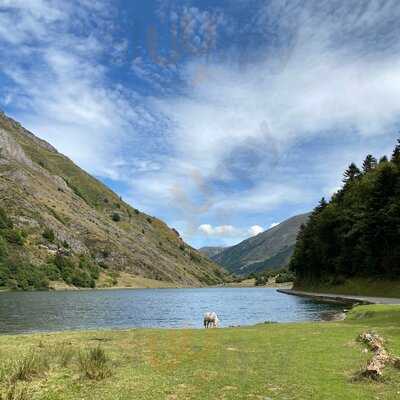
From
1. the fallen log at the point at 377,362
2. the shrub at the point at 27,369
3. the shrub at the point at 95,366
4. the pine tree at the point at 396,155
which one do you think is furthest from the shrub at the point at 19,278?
the fallen log at the point at 377,362

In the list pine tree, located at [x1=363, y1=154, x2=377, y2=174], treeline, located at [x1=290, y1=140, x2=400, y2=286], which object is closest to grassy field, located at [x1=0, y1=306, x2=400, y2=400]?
treeline, located at [x1=290, y1=140, x2=400, y2=286]

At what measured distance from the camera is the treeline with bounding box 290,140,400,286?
9575 centimetres

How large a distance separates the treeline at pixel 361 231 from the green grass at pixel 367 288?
4.78ft

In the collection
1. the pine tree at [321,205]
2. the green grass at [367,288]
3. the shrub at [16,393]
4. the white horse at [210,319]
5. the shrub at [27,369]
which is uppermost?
the pine tree at [321,205]

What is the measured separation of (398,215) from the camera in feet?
307

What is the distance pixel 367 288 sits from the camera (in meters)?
102

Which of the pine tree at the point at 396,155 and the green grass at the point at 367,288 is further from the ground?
the pine tree at the point at 396,155

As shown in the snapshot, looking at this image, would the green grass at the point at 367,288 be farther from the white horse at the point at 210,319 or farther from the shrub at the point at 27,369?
the shrub at the point at 27,369

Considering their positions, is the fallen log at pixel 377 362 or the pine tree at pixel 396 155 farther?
the pine tree at pixel 396 155

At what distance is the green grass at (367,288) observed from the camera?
90.1 m

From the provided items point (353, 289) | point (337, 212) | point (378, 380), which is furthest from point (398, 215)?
point (378, 380)

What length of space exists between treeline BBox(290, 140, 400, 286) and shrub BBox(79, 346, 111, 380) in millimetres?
81001

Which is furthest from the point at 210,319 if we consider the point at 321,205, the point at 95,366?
the point at 321,205

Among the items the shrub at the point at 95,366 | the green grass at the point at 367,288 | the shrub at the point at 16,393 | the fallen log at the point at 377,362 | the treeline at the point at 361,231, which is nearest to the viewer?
the shrub at the point at 16,393
